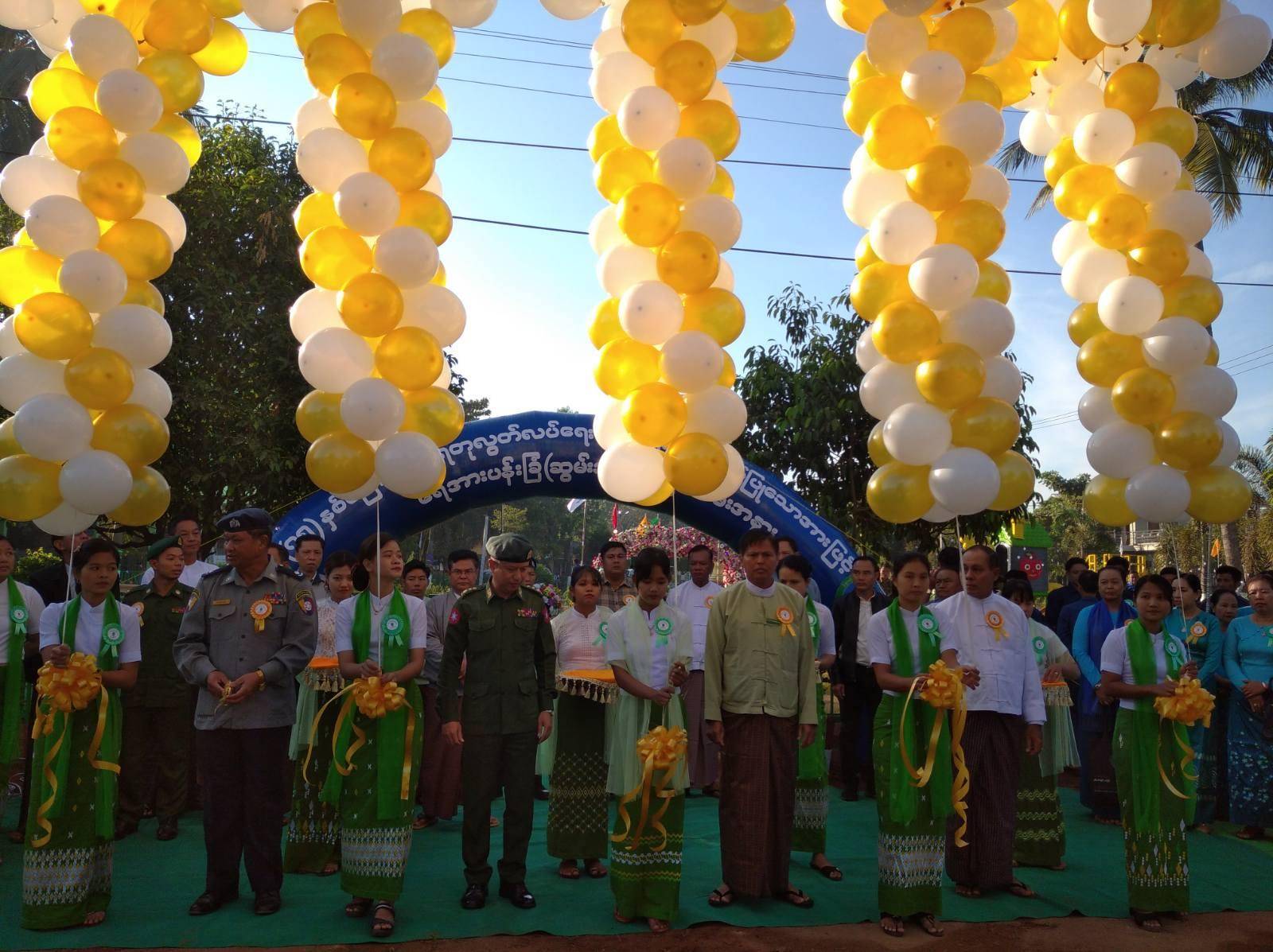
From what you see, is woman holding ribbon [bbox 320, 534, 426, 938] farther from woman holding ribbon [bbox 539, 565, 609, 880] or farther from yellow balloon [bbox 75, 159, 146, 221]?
yellow balloon [bbox 75, 159, 146, 221]

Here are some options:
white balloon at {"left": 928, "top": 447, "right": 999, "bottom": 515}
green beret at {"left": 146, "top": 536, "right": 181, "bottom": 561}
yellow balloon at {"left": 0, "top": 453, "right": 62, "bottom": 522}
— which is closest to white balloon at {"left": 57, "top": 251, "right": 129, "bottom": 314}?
yellow balloon at {"left": 0, "top": 453, "right": 62, "bottom": 522}

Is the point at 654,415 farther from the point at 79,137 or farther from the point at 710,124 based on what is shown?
the point at 79,137

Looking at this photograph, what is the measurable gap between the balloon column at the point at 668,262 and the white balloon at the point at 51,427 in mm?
2238

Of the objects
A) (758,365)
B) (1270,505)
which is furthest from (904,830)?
(1270,505)

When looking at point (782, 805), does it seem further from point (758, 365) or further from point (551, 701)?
point (758, 365)

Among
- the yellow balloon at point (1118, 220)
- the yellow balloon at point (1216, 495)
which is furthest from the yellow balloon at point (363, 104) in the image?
the yellow balloon at point (1216, 495)

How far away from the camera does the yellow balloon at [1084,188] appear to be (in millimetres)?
4711

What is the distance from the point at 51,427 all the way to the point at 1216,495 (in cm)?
493

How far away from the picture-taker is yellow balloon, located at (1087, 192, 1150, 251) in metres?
4.58

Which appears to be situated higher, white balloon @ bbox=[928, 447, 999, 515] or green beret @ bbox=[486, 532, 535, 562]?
white balloon @ bbox=[928, 447, 999, 515]

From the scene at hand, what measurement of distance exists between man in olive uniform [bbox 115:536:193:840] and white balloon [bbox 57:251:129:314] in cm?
164

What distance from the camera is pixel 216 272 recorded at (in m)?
9.95

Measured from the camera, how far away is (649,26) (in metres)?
4.75

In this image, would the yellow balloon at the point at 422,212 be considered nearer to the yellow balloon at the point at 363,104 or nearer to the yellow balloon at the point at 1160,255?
the yellow balloon at the point at 363,104
